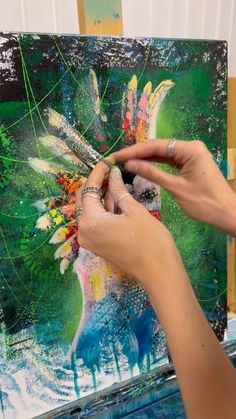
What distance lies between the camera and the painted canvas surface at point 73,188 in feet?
3.00

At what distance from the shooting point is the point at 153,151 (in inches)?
38.7

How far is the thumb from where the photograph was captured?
0.82 metres

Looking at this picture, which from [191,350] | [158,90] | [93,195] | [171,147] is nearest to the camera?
[191,350]

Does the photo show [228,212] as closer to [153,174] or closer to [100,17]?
[153,174]

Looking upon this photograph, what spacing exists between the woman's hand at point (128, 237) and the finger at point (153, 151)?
163 mm

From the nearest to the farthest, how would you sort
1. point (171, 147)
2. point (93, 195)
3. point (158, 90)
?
point (93, 195) < point (171, 147) < point (158, 90)

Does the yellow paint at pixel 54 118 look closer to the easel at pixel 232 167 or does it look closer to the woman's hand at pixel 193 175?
the woman's hand at pixel 193 175

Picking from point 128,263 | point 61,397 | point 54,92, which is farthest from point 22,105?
point 61,397

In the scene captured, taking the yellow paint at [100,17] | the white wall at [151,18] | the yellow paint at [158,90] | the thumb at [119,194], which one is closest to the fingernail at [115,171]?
the thumb at [119,194]

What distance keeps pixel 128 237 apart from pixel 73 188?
0.92ft

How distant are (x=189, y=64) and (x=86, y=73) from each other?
32 centimetres

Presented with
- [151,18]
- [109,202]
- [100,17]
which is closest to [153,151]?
[109,202]

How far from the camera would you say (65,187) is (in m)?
0.98

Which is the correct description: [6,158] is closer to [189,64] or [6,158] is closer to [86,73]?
[86,73]
